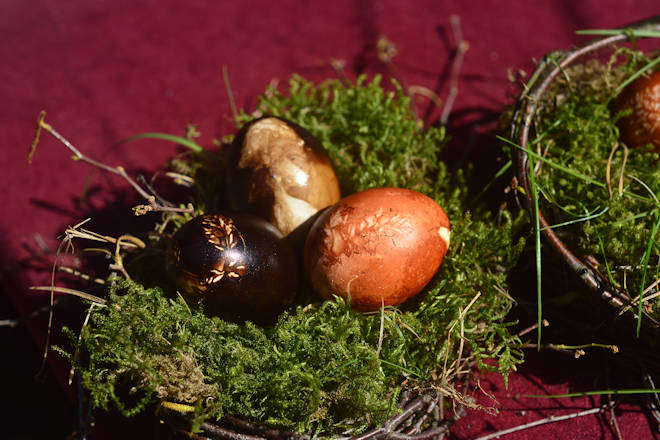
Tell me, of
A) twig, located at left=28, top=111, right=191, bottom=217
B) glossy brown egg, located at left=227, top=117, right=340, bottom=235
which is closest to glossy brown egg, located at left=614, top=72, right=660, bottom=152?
glossy brown egg, located at left=227, top=117, right=340, bottom=235

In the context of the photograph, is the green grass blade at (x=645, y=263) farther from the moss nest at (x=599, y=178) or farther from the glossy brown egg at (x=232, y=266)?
the glossy brown egg at (x=232, y=266)

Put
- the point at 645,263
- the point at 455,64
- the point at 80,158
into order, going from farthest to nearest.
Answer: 1. the point at 455,64
2. the point at 80,158
3. the point at 645,263

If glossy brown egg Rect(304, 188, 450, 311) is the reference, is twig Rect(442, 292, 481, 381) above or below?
below

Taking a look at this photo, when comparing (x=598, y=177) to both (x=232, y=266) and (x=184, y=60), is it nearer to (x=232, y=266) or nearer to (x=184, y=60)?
(x=232, y=266)

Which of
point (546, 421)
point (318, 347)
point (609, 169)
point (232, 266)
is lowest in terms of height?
point (546, 421)

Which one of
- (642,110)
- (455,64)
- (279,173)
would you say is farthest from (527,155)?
(455,64)

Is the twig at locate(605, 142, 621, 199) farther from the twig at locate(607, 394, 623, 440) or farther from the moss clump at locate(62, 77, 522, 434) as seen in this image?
the twig at locate(607, 394, 623, 440)

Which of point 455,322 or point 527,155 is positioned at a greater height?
point 527,155
